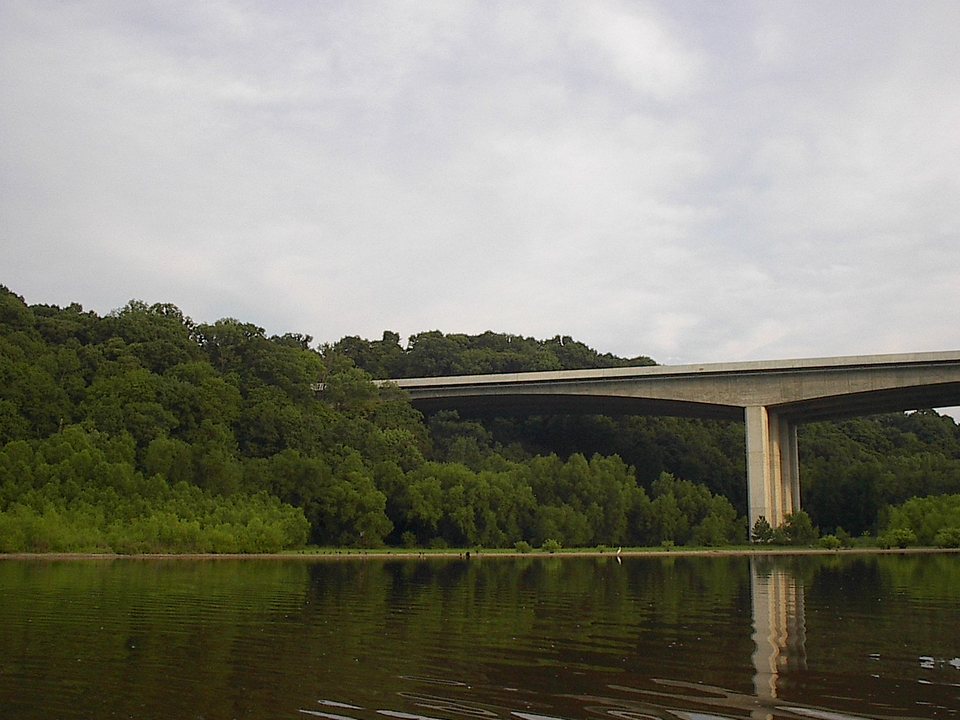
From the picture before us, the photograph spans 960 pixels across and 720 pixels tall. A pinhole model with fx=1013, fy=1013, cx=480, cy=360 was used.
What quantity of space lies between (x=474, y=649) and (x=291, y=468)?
39259 millimetres

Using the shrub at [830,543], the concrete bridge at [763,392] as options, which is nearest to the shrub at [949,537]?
the shrub at [830,543]

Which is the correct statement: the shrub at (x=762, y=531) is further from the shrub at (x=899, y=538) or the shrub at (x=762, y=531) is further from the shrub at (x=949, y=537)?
the shrub at (x=949, y=537)

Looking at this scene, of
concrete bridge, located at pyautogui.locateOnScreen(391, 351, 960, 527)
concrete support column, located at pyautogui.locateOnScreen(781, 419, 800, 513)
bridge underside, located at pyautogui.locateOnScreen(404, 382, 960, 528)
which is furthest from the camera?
concrete support column, located at pyautogui.locateOnScreen(781, 419, 800, 513)

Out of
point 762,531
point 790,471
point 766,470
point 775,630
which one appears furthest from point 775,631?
point 790,471

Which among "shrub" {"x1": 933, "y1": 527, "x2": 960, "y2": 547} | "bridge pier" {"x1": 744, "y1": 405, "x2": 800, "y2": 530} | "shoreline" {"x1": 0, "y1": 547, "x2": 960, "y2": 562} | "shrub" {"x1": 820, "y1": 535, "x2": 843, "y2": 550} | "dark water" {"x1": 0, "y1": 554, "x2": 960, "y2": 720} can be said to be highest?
"bridge pier" {"x1": 744, "y1": 405, "x2": 800, "y2": 530}

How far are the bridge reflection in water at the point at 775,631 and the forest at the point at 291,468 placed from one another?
25.3 meters

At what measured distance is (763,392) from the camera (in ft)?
195

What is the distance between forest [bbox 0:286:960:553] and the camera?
47.2 metres

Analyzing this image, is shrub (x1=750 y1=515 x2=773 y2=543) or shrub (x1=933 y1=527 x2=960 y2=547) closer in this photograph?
shrub (x1=933 y1=527 x2=960 y2=547)

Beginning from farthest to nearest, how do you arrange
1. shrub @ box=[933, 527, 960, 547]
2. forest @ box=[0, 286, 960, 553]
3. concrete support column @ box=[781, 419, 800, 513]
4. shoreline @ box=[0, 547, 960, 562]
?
concrete support column @ box=[781, 419, 800, 513] < shrub @ box=[933, 527, 960, 547] < forest @ box=[0, 286, 960, 553] < shoreline @ box=[0, 547, 960, 562]

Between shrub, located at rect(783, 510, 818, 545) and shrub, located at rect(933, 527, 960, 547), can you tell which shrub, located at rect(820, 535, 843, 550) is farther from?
shrub, located at rect(933, 527, 960, 547)

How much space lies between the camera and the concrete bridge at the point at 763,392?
5712 centimetres

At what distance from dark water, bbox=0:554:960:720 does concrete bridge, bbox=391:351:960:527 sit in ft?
96.2

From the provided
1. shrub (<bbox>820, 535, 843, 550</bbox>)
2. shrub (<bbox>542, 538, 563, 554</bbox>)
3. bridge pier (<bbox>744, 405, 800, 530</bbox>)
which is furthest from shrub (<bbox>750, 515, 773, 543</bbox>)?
shrub (<bbox>542, 538, 563, 554</bbox>)
